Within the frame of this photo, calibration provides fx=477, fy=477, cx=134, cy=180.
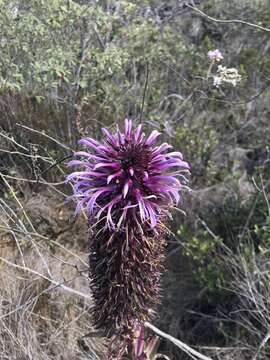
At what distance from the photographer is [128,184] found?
1.81 metres

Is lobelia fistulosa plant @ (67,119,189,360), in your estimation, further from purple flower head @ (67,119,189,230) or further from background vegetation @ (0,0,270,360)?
background vegetation @ (0,0,270,360)

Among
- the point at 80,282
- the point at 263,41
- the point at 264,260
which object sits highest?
the point at 263,41

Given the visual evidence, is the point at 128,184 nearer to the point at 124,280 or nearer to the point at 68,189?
the point at 124,280

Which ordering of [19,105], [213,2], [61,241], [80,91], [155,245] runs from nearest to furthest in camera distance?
[155,245] → [61,241] → [19,105] → [80,91] → [213,2]

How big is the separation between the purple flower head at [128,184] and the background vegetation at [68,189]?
1.02 m

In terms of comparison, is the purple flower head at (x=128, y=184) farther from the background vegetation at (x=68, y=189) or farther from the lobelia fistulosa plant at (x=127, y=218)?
the background vegetation at (x=68, y=189)

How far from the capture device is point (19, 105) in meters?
4.43

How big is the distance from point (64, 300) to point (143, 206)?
2.04 m

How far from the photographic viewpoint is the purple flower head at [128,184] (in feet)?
5.98

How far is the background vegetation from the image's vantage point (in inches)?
138

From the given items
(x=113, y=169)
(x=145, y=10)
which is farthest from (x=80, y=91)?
(x=113, y=169)

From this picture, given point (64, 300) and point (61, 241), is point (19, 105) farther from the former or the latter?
point (64, 300)

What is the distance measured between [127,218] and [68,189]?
2.52m

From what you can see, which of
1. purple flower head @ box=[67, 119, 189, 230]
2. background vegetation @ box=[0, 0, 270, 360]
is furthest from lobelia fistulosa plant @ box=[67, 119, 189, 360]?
background vegetation @ box=[0, 0, 270, 360]
